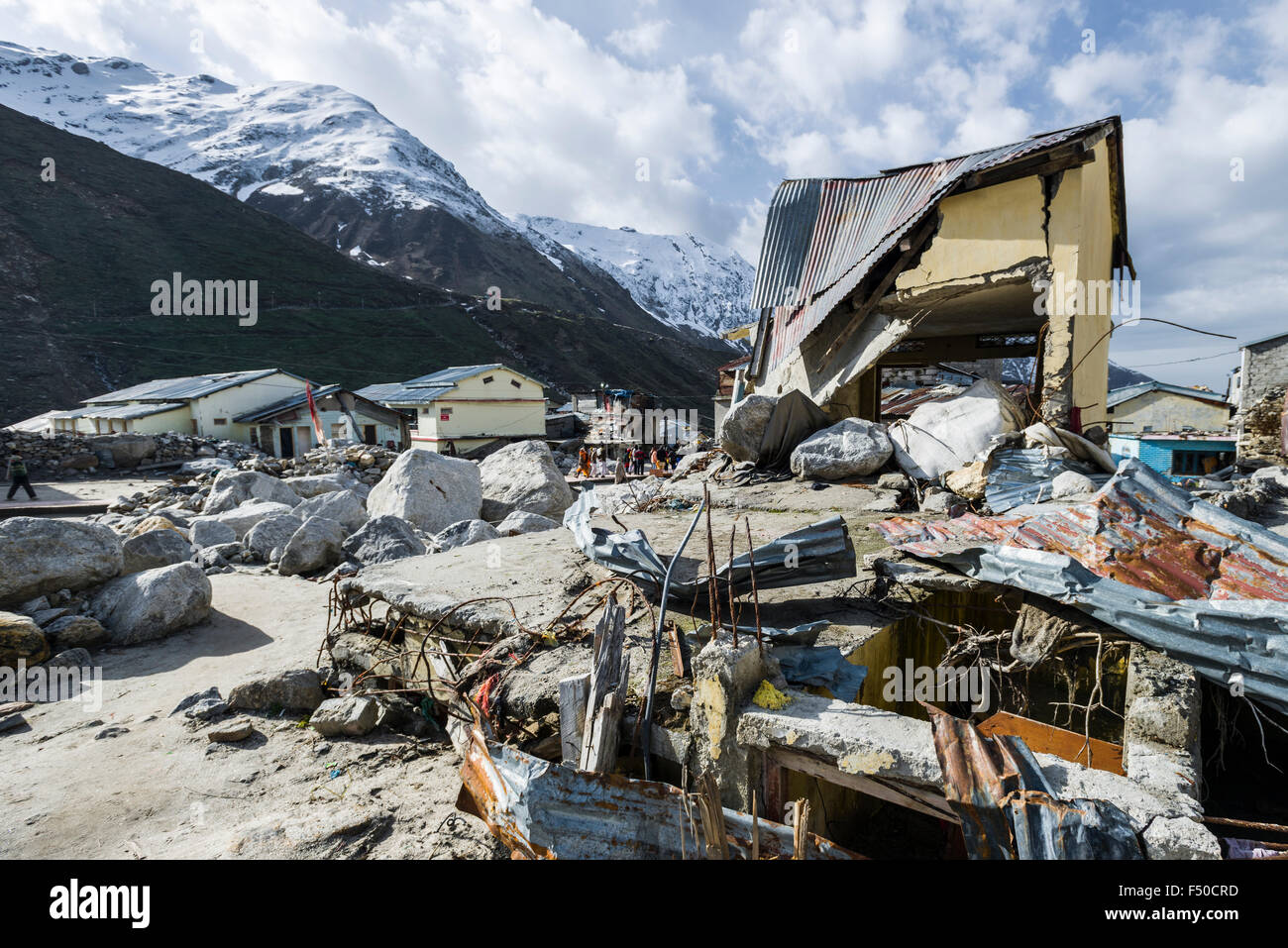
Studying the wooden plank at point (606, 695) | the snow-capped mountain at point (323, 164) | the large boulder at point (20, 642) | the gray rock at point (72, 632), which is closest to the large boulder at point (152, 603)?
the gray rock at point (72, 632)

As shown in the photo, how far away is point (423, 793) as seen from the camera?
13.7ft

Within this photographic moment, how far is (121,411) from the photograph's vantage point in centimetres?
3005

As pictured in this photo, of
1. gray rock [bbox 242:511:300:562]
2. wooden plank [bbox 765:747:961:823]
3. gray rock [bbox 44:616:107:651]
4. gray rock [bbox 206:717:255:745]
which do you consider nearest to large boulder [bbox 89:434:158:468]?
gray rock [bbox 242:511:300:562]

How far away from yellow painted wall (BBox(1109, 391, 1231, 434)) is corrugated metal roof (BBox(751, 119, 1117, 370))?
21.6 metres

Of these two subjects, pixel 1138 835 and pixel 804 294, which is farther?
pixel 804 294

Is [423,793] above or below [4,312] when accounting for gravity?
below

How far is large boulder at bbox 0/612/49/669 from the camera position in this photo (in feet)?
20.3

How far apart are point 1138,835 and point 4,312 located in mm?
66214

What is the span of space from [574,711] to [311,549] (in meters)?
7.99

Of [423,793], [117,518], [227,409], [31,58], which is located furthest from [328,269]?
[31,58]

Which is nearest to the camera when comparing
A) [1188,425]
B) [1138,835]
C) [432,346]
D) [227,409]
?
[1138,835]

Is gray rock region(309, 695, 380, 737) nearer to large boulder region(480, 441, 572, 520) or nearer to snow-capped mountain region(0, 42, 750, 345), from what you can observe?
large boulder region(480, 441, 572, 520)

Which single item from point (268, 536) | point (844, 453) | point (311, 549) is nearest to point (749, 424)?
point (844, 453)

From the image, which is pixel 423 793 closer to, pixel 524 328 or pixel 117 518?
pixel 117 518
